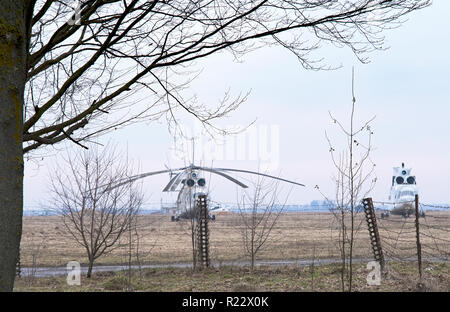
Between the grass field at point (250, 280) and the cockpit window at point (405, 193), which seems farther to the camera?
the cockpit window at point (405, 193)

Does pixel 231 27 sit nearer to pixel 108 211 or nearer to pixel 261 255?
pixel 108 211

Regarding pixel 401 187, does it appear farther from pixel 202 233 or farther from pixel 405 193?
pixel 202 233

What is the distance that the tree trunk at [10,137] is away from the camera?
2.83 m

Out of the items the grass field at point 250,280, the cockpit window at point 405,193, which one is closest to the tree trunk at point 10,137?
the grass field at point 250,280

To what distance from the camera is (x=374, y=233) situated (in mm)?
12453

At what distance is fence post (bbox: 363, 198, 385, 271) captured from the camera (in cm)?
1237

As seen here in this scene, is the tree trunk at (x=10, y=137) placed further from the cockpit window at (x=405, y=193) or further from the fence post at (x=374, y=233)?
the cockpit window at (x=405, y=193)

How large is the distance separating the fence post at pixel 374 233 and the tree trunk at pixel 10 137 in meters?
10.7

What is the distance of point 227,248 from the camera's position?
21609 mm

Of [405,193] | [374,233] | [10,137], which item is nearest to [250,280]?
[374,233]

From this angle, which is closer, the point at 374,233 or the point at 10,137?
the point at 10,137

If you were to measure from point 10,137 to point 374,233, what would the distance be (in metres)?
11.0

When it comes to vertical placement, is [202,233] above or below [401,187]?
below
